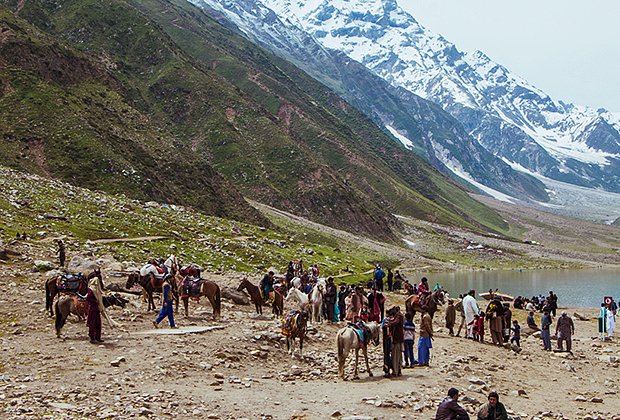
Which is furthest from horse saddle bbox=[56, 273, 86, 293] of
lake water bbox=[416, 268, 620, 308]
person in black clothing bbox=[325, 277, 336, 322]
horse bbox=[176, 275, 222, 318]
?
lake water bbox=[416, 268, 620, 308]

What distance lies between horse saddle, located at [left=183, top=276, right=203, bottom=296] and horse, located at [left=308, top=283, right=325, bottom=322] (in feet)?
20.9

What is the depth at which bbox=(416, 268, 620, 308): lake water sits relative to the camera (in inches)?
3659

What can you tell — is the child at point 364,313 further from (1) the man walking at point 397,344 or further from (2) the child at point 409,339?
(1) the man walking at point 397,344

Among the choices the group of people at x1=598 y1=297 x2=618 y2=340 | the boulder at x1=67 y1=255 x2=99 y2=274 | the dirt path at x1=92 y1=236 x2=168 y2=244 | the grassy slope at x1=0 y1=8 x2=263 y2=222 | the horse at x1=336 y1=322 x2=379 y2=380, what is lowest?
the group of people at x1=598 y1=297 x2=618 y2=340

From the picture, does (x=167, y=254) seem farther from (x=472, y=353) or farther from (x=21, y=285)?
(x=472, y=353)

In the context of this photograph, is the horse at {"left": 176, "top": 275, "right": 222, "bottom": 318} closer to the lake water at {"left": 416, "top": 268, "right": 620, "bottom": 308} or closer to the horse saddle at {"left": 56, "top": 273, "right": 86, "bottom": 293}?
the horse saddle at {"left": 56, "top": 273, "right": 86, "bottom": 293}

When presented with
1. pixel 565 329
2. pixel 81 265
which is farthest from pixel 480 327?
pixel 81 265

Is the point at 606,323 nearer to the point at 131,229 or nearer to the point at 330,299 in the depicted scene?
the point at 330,299

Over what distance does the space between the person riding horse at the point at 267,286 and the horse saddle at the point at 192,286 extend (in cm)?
656

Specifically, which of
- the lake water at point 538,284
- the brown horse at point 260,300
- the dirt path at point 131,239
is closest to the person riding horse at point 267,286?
the brown horse at point 260,300

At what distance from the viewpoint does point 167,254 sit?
57.1 meters

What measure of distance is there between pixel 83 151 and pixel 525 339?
223 ft

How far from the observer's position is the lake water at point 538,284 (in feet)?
305

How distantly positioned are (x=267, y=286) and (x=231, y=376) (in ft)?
50.3
